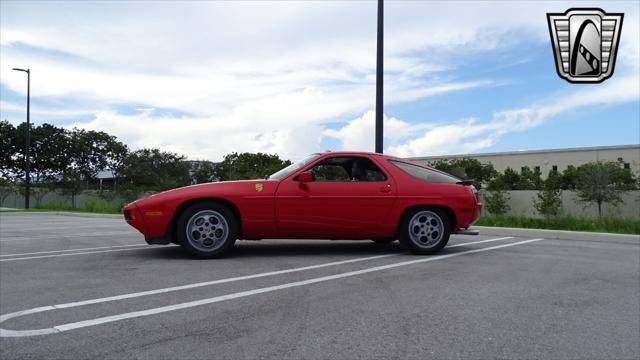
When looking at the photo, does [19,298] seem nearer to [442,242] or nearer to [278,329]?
[278,329]

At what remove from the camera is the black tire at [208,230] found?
252 inches

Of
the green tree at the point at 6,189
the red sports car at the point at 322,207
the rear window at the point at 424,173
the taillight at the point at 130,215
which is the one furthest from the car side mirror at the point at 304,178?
the green tree at the point at 6,189

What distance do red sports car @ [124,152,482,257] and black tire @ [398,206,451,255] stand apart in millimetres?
13

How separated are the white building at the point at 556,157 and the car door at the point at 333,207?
67476 mm

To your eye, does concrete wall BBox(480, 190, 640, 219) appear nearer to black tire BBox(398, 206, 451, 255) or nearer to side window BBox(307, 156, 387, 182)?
black tire BBox(398, 206, 451, 255)

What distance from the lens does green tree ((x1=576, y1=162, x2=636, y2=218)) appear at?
20.1m

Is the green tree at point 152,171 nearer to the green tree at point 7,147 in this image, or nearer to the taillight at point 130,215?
the taillight at point 130,215

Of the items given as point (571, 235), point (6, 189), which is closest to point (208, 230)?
point (571, 235)

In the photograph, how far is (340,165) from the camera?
7.11 metres

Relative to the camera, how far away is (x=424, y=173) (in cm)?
725

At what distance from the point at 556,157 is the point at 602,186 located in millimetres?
62556

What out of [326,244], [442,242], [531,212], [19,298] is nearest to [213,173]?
[531,212]

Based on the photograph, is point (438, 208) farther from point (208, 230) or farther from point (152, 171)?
point (152, 171)

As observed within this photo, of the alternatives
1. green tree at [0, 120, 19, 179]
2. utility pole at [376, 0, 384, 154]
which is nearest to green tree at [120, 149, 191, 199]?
utility pole at [376, 0, 384, 154]
